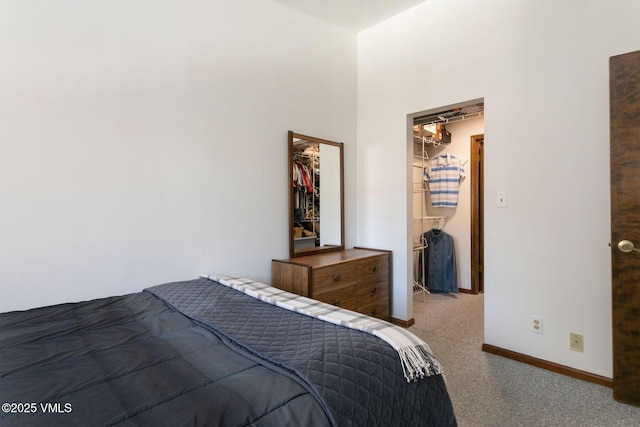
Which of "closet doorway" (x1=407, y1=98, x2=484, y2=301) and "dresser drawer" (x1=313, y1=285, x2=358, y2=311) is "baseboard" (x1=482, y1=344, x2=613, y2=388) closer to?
"dresser drawer" (x1=313, y1=285, x2=358, y2=311)

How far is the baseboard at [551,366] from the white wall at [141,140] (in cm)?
174

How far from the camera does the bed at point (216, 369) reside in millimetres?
780

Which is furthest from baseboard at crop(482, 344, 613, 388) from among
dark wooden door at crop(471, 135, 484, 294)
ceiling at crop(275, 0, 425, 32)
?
ceiling at crop(275, 0, 425, 32)

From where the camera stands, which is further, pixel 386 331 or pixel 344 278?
pixel 344 278

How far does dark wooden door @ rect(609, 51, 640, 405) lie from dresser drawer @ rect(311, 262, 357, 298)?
159 centimetres

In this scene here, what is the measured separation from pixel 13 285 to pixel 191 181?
3.33 feet

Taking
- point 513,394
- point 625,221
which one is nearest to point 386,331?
point 513,394

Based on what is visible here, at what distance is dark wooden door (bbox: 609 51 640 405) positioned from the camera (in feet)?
5.72

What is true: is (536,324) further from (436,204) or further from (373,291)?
(436,204)

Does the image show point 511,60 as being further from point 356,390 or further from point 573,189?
point 356,390

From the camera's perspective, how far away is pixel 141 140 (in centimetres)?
194

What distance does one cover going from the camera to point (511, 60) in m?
2.29

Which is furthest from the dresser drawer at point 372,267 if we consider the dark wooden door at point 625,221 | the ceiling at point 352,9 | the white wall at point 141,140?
the ceiling at point 352,9

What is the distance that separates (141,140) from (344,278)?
168 centimetres
